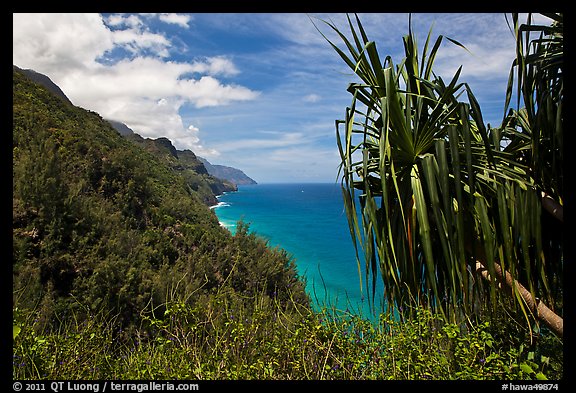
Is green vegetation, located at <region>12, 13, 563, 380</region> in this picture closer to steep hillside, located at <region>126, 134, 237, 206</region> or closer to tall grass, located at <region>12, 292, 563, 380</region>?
tall grass, located at <region>12, 292, 563, 380</region>

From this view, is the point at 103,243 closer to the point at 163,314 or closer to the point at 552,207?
the point at 163,314

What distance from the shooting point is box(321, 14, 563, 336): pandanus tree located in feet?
5.56

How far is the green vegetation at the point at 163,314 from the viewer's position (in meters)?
1.47

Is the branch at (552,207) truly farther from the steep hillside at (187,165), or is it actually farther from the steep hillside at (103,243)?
the steep hillside at (187,165)

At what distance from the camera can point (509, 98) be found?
209cm

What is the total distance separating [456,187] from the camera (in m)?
1.63

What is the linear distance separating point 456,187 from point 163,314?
2485 mm

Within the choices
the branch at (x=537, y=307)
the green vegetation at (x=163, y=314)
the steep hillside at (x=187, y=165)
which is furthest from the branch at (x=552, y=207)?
the steep hillside at (x=187, y=165)

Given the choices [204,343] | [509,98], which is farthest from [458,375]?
[509,98]

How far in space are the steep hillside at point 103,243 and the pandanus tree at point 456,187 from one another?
0.74m

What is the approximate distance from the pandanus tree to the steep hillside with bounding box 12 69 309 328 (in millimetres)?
741
